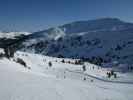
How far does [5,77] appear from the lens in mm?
11852

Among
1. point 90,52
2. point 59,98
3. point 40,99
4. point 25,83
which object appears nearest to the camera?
point 40,99

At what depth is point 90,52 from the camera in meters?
174

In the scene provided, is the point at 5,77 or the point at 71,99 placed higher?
the point at 5,77

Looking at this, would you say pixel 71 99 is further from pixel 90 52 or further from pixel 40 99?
pixel 90 52

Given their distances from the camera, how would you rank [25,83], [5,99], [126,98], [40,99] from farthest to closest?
[126,98] → [25,83] → [40,99] → [5,99]

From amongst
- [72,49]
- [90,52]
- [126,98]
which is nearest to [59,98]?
[126,98]

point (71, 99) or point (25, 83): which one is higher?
point (25, 83)

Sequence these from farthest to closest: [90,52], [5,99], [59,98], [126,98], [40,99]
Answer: [90,52] → [126,98] → [59,98] → [40,99] → [5,99]

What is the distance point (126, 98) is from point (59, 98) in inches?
211

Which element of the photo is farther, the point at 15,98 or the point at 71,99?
the point at 71,99

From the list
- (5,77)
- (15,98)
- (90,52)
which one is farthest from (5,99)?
(90,52)

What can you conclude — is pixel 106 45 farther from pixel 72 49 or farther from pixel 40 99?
pixel 40 99

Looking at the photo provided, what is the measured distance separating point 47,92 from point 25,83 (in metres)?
1.68

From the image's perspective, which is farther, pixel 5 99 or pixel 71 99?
pixel 71 99
